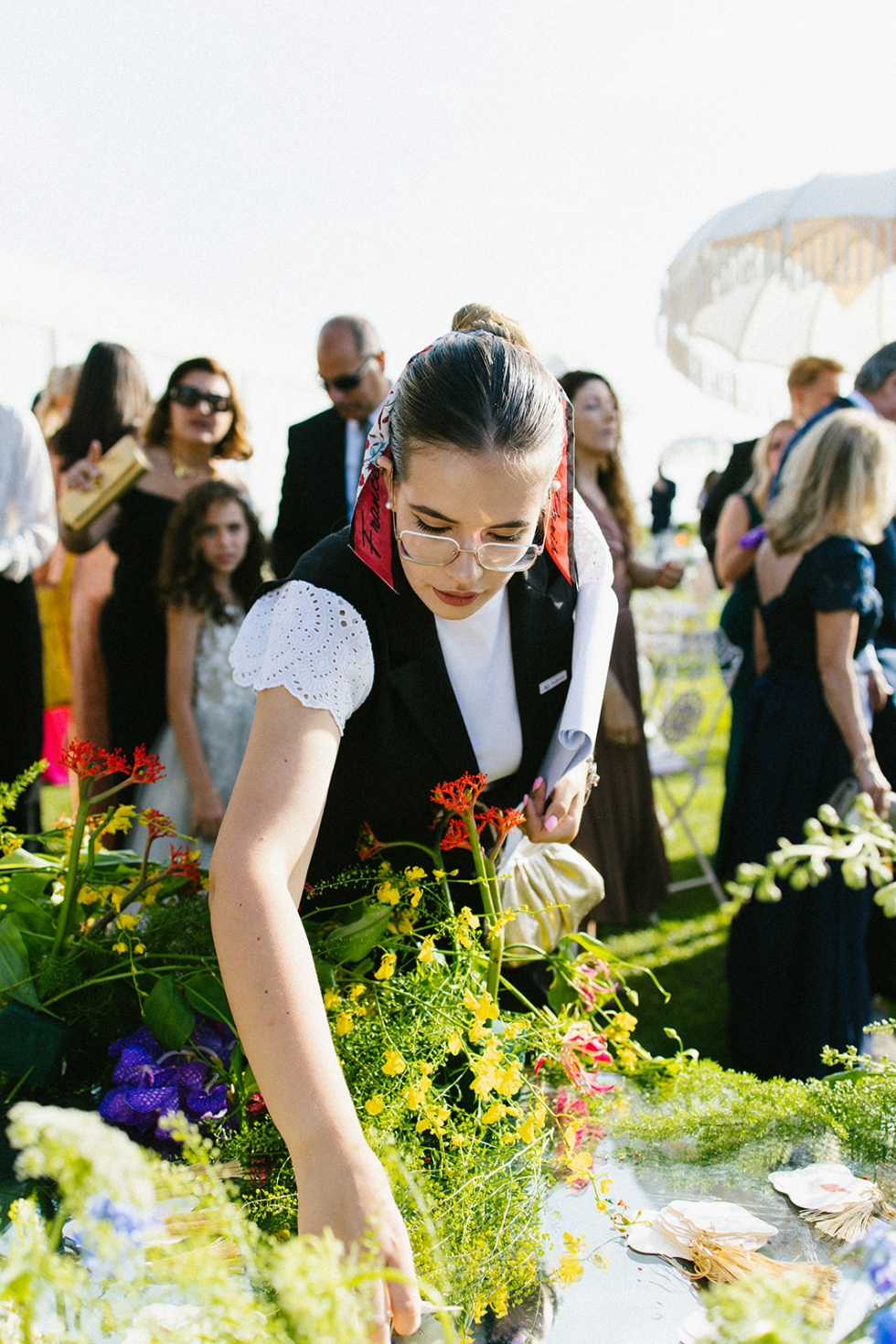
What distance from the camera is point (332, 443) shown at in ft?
10.7

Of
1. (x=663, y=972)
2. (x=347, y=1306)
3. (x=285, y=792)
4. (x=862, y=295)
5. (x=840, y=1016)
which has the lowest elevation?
(x=663, y=972)

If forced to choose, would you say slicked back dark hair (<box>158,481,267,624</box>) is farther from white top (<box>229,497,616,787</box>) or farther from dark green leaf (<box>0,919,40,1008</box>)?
dark green leaf (<box>0,919,40,1008</box>)

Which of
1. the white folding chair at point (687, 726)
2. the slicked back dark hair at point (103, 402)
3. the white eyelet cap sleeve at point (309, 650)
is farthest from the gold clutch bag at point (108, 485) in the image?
the white folding chair at point (687, 726)

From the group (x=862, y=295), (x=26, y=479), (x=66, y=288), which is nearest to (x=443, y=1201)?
(x=26, y=479)

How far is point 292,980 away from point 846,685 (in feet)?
7.28

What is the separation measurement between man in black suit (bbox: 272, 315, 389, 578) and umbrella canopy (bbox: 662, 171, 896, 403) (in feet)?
6.02

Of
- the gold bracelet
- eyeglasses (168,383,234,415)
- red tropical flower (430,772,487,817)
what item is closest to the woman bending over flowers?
red tropical flower (430,772,487,817)

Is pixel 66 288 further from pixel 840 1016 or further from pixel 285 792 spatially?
pixel 285 792

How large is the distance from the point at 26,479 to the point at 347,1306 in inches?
109

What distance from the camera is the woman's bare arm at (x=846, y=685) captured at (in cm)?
270

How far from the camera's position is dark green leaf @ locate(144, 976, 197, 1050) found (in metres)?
1.09

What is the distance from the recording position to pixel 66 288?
6.06 m

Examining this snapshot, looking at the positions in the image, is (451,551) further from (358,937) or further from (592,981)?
(592,981)

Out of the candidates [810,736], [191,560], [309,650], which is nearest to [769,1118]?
[309,650]
